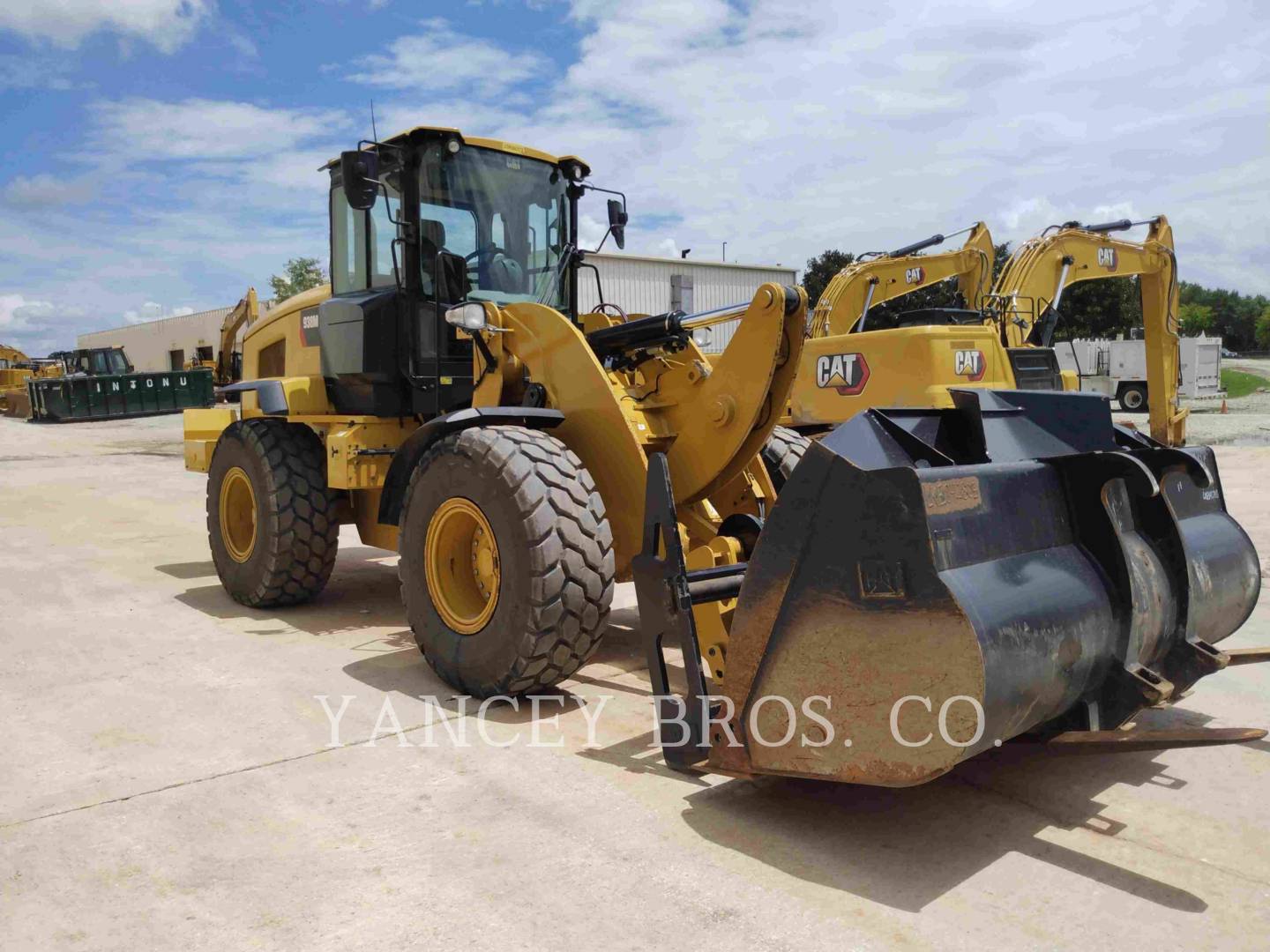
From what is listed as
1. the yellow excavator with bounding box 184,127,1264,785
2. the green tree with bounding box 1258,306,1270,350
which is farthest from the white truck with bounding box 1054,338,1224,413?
the green tree with bounding box 1258,306,1270,350

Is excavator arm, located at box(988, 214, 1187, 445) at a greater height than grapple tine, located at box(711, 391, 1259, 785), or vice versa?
excavator arm, located at box(988, 214, 1187, 445)

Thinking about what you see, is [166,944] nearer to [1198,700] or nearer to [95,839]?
[95,839]

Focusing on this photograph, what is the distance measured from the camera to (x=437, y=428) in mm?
5004

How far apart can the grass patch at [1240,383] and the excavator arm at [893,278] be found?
1179 inches

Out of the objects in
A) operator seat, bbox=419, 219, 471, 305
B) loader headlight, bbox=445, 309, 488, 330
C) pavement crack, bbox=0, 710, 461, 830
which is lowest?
pavement crack, bbox=0, 710, 461, 830

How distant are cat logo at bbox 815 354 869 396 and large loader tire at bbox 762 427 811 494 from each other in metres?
6.08

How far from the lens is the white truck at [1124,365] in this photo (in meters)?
27.9

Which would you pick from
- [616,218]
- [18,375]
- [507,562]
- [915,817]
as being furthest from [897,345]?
[18,375]

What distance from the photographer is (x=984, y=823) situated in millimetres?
3438

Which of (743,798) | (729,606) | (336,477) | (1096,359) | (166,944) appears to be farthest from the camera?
(1096,359)

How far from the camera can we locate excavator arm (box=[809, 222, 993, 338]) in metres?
13.9

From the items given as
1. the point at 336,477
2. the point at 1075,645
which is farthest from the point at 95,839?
the point at 1075,645

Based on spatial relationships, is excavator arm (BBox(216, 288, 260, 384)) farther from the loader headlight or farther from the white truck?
the white truck

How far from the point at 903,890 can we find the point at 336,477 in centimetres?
402
